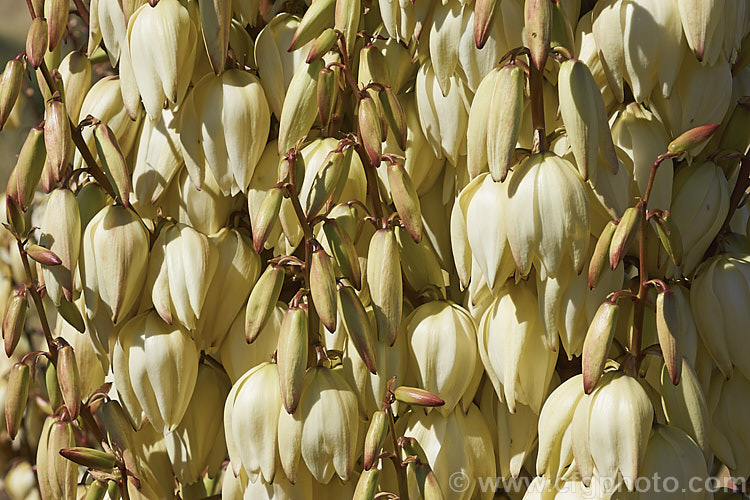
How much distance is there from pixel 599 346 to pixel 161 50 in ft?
0.96

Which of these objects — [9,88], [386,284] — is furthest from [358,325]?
[9,88]

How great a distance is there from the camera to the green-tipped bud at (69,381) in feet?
1.65

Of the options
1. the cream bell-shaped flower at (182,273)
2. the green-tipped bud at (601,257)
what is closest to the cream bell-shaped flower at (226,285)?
the cream bell-shaped flower at (182,273)

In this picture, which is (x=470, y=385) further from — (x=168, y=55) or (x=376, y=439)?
(x=168, y=55)

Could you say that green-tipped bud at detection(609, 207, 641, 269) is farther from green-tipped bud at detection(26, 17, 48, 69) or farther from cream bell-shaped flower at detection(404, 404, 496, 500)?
green-tipped bud at detection(26, 17, 48, 69)

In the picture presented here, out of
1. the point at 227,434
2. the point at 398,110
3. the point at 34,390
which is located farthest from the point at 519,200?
the point at 34,390

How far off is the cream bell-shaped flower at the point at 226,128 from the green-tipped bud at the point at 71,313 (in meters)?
0.10

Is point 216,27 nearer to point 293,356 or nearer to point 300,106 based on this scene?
point 300,106

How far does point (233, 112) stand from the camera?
20.0 inches

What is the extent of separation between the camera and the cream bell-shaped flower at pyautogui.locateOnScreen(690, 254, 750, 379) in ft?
1.53

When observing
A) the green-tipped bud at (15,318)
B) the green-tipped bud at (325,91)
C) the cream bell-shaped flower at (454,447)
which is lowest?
the cream bell-shaped flower at (454,447)

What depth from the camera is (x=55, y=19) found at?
1.64 ft

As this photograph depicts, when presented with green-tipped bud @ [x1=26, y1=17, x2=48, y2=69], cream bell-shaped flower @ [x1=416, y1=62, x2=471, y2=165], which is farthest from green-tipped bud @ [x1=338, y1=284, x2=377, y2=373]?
green-tipped bud @ [x1=26, y1=17, x2=48, y2=69]

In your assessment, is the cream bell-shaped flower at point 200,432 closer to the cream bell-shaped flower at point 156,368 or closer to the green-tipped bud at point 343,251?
the cream bell-shaped flower at point 156,368
